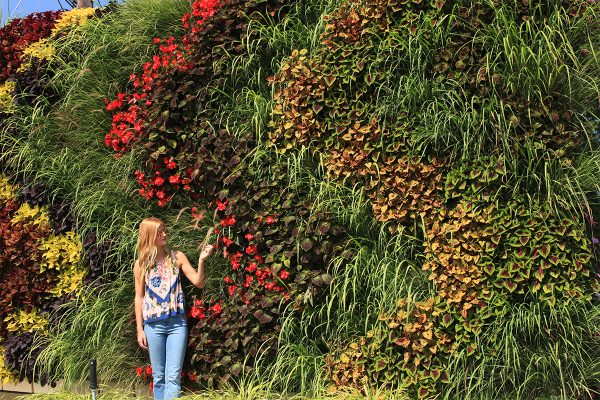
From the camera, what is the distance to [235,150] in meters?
6.13

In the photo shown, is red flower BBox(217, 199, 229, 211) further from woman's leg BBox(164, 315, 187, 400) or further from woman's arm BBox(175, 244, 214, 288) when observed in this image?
woman's leg BBox(164, 315, 187, 400)

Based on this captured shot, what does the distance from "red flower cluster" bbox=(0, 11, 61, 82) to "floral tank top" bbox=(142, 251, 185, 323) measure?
315 centimetres

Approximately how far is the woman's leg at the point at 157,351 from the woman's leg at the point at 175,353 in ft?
0.19

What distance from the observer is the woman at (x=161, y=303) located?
230 inches

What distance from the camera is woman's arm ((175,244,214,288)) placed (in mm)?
5785

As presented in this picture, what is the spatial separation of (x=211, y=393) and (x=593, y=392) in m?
2.77

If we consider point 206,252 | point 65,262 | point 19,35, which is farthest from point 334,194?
point 19,35

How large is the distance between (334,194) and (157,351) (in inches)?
73.1

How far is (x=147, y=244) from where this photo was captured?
5.88m

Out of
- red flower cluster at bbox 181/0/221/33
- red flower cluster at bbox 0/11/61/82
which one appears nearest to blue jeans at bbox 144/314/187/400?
red flower cluster at bbox 181/0/221/33

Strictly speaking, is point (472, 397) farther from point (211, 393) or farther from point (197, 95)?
point (197, 95)

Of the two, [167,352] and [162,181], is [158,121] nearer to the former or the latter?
[162,181]

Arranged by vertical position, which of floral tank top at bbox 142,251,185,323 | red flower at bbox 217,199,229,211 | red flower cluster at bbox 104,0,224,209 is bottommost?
floral tank top at bbox 142,251,185,323

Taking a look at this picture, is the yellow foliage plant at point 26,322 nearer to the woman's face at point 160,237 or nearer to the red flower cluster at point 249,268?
the woman's face at point 160,237
